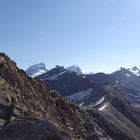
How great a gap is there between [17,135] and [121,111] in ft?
457

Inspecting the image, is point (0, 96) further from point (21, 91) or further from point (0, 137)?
point (0, 137)

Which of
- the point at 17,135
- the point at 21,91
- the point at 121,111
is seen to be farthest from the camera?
the point at 121,111

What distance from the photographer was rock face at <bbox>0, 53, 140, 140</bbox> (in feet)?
78.4

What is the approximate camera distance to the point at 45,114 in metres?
55.3

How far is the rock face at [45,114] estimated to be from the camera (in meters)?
23.9

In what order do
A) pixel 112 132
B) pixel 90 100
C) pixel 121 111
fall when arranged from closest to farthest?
pixel 112 132 < pixel 121 111 < pixel 90 100

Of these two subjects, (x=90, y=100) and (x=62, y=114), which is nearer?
(x=62, y=114)

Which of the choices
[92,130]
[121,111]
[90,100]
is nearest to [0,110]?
[92,130]

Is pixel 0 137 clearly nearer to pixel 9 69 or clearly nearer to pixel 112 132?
pixel 9 69

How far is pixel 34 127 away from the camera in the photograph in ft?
78.4

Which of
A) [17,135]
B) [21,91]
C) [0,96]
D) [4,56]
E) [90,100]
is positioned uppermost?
[90,100]

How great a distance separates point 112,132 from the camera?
107812 millimetres

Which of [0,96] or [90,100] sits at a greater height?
[90,100]

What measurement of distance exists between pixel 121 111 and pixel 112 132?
2104 inches
